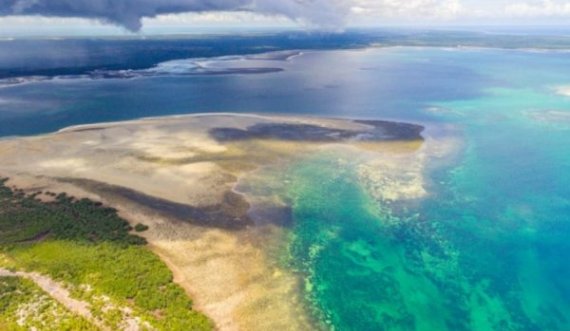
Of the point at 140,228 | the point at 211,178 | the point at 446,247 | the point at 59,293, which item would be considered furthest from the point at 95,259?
the point at 446,247

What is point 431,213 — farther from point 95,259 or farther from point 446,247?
point 95,259

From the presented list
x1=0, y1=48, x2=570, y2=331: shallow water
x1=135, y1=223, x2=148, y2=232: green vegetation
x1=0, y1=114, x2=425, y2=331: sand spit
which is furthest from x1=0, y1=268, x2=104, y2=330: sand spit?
x1=0, y1=48, x2=570, y2=331: shallow water

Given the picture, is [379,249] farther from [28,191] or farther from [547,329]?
[28,191]

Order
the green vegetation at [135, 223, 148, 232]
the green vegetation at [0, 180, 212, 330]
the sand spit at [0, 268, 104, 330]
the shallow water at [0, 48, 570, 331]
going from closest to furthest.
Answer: the sand spit at [0, 268, 104, 330] < the green vegetation at [0, 180, 212, 330] < the shallow water at [0, 48, 570, 331] < the green vegetation at [135, 223, 148, 232]

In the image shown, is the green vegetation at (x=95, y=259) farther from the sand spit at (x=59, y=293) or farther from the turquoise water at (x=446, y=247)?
the turquoise water at (x=446, y=247)

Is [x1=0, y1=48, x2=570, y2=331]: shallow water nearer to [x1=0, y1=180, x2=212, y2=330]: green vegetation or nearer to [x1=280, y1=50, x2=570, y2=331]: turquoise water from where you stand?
[x1=280, y1=50, x2=570, y2=331]: turquoise water

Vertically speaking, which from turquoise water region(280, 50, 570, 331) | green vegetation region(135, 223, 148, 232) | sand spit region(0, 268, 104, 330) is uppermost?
green vegetation region(135, 223, 148, 232)
